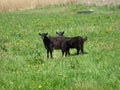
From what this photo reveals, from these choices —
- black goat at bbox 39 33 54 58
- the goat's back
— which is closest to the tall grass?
the goat's back

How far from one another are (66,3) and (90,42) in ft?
66.3

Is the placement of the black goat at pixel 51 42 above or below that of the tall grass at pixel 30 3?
above

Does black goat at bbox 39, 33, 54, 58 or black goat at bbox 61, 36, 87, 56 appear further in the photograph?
black goat at bbox 39, 33, 54, 58

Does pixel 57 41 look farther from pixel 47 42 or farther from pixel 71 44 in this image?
pixel 71 44

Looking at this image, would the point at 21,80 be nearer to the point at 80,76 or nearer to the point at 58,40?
the point at 80,76

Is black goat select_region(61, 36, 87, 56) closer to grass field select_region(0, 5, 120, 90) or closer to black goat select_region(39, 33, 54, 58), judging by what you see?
grass field select_region(0, 5, 120, 90)

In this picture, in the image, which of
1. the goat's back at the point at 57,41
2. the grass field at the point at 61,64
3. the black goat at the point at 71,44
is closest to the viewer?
the grass field at the point at 61,64

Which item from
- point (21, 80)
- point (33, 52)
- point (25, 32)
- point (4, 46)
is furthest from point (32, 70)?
point (25, 32)

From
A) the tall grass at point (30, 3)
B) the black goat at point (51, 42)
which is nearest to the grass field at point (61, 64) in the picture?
the black goat at point (51, 42)

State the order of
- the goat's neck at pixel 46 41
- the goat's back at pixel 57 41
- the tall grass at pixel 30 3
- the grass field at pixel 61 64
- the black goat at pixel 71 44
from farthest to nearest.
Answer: the tall grass at pixel 30 3, the goat's neck at pixel 46 41, the goat's back at pixel 57 41, the black goat at pixel 71 44, the grass field at pixel 61 64

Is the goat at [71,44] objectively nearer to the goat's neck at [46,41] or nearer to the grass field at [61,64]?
the grass field at [61,64]

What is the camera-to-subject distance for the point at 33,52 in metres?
13.5

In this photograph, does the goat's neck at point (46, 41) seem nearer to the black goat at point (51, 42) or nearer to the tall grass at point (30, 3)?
the black goat at point (51, 42)

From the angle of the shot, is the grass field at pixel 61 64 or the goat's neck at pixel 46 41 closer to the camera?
the grass field at pixel 61 64
